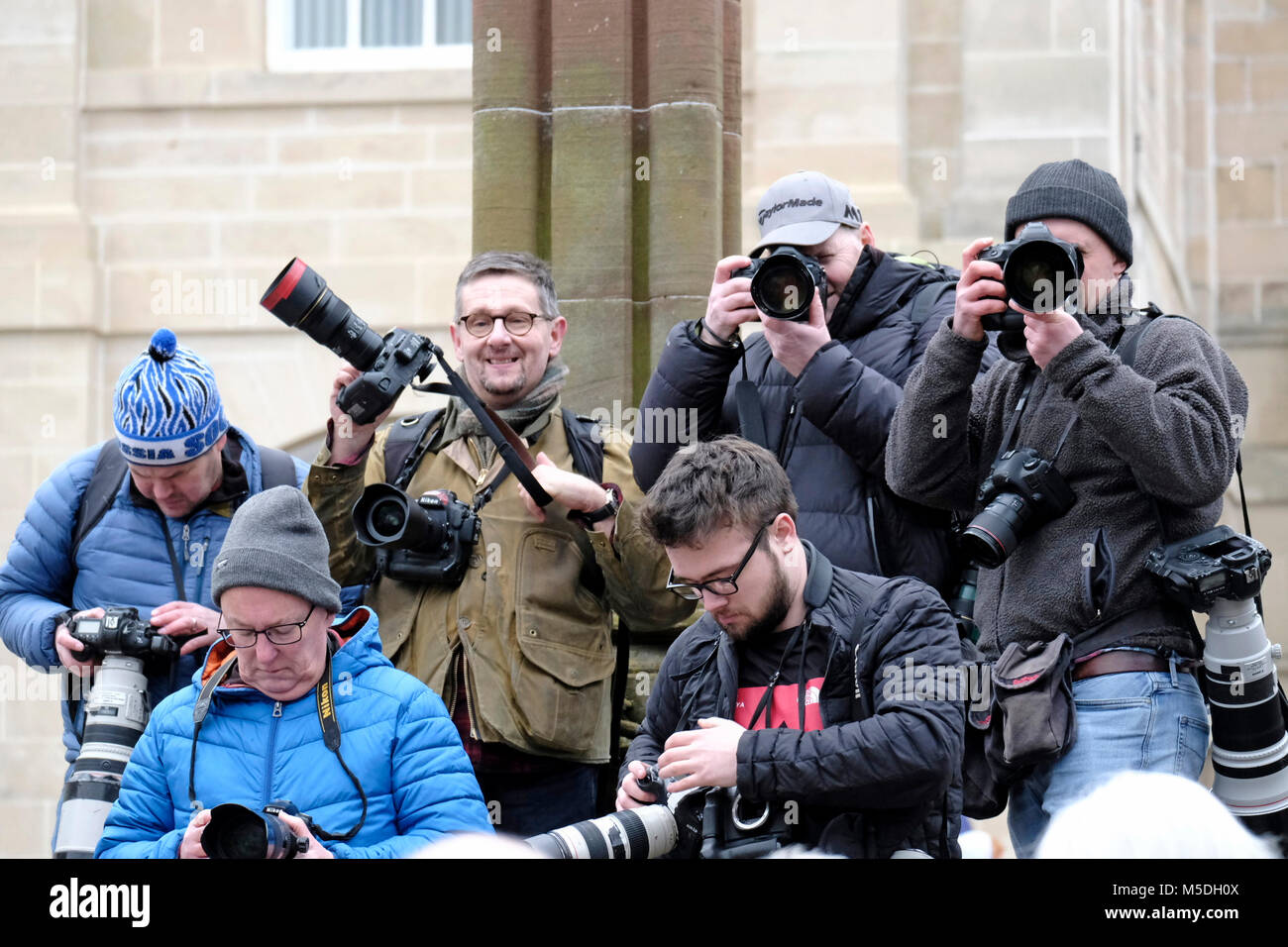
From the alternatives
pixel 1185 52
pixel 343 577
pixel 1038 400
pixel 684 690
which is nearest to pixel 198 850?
pixel 684 690

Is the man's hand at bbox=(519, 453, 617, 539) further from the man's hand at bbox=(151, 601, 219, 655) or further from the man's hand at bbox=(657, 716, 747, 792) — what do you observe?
the man's hand at bbox=(657, 716, 747, 792)

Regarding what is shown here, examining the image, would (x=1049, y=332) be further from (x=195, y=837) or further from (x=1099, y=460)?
(x=195, y=837)

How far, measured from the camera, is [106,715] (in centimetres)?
422

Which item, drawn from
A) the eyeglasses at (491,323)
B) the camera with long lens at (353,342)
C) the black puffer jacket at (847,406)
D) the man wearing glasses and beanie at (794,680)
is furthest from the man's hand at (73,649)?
the man wearing glasses and beanie at (794,680)

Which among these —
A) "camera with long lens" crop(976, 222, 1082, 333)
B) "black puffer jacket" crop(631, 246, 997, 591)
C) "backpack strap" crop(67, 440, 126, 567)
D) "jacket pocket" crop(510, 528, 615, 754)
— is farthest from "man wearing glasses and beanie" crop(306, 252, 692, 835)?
"camera with long lens" crop(976, 222, 1082, 333)

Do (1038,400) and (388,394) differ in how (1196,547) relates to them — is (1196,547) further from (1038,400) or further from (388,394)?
(388,394)

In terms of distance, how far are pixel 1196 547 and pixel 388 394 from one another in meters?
1.81

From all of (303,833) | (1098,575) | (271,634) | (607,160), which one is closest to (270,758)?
(271,634)

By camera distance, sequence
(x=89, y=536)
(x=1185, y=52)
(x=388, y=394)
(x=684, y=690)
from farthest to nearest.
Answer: (x=1185, y=52) → (x=89, y=536) → (x=388, y=394) → (x=684, y=690)

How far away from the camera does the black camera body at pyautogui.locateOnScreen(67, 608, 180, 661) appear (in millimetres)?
4262

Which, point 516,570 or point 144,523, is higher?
point 144,523

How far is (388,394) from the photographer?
4281 millimetres
